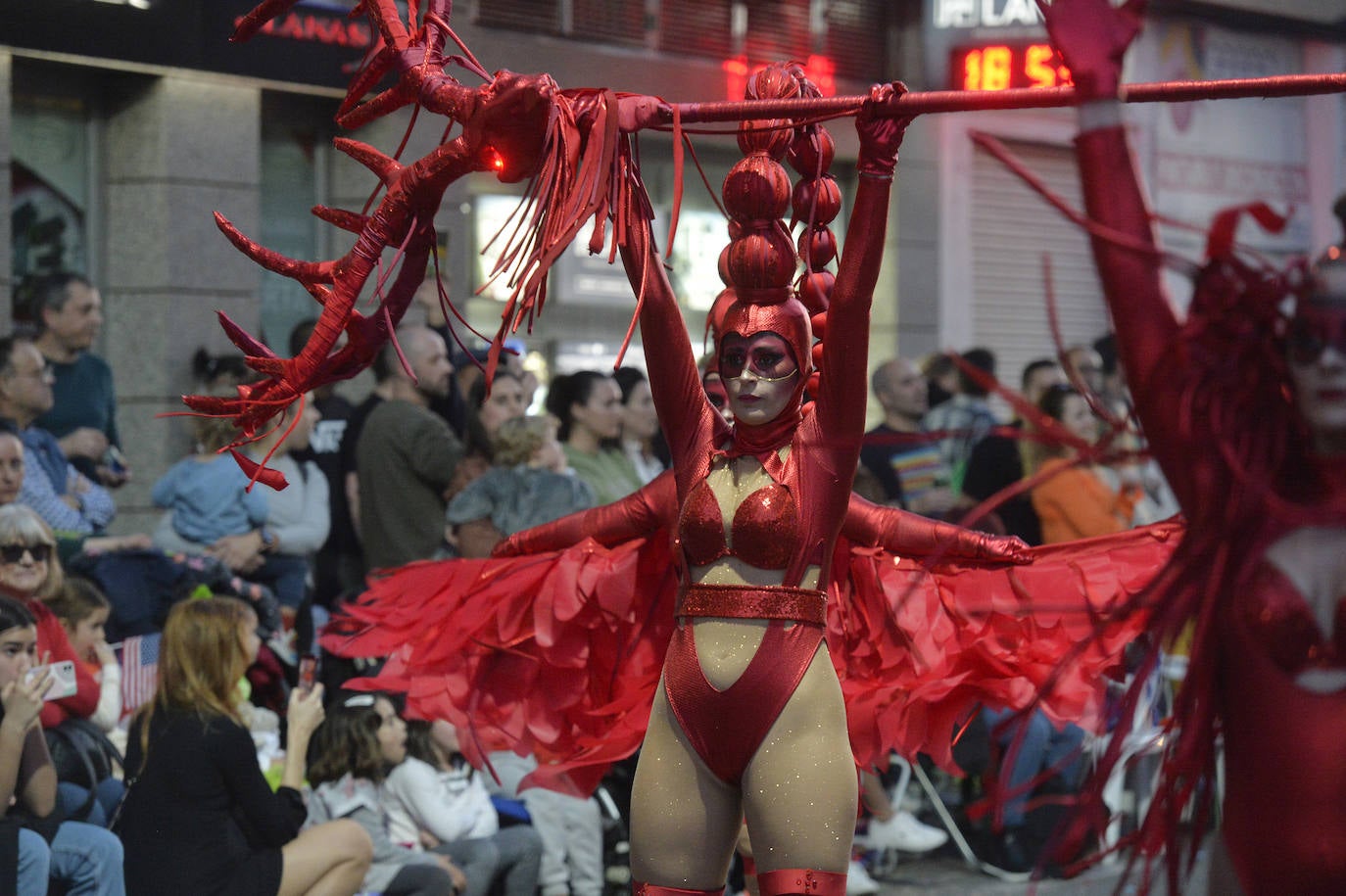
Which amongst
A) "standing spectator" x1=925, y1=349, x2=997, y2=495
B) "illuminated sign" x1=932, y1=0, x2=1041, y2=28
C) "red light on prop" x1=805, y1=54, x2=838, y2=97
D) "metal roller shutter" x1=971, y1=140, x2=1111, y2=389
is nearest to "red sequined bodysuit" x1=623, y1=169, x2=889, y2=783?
"standing spectator" x1=925, y1=349, x2=997, y2=495

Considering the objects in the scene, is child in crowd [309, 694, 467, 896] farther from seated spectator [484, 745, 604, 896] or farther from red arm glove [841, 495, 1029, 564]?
red arm glove [841, 495, 1029, 564]

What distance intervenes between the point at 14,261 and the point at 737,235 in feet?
16.4

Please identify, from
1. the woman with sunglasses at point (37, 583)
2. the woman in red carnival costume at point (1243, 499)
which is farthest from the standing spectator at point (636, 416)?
the woman in red carnival costume at point (1243, 499)

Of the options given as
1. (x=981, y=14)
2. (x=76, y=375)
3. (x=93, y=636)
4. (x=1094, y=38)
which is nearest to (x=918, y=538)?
(x=1094, y=38)

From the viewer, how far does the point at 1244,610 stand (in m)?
2.04

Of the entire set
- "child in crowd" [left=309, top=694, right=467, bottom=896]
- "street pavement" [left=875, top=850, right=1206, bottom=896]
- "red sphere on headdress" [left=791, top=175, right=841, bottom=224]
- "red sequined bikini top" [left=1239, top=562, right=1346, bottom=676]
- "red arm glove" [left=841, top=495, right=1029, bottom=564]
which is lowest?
"street pavement" [left=875, top=850, right=1206, bottom=896]

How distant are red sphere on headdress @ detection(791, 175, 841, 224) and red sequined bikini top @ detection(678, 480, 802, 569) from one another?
0.61m

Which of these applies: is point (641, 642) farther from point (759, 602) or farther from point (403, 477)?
point (403, 477)

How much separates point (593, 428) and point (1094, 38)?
437cm

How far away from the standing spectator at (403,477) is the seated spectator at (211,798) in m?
1.43

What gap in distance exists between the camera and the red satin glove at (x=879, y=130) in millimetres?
2838

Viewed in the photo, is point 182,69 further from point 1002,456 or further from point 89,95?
point 1002,456

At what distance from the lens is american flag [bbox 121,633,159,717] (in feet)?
16.9

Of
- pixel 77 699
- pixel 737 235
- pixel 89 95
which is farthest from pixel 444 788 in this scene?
pixel 89 95
